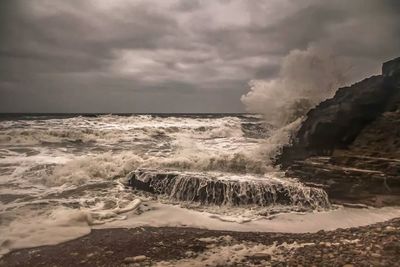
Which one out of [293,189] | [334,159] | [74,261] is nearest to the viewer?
[74,261]

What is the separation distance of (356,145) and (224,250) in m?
5.15

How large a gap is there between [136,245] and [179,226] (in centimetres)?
128

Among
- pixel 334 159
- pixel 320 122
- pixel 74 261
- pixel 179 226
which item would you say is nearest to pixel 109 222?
pixel 179 226

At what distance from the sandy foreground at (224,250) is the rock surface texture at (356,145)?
183 cm

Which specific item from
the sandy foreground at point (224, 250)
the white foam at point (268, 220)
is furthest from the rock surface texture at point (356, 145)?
the sandy foreground at point (224, 250)

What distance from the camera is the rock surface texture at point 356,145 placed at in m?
7.44

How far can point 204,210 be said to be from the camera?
736cm

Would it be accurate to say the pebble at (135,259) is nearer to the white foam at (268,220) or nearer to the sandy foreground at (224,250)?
the sandy foreground at (224,250)

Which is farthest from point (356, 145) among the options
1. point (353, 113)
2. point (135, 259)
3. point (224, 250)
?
point (135, 259)

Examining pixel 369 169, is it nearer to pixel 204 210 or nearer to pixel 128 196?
pixel 204 210

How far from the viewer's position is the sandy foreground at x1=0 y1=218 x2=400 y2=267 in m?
4.30

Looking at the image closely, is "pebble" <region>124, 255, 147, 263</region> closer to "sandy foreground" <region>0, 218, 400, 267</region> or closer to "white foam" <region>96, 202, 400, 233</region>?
"sandy foreground" <region>0, 218, 400, 267</region>

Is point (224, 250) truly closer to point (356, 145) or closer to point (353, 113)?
point (356, 145)

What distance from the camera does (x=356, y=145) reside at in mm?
8578
